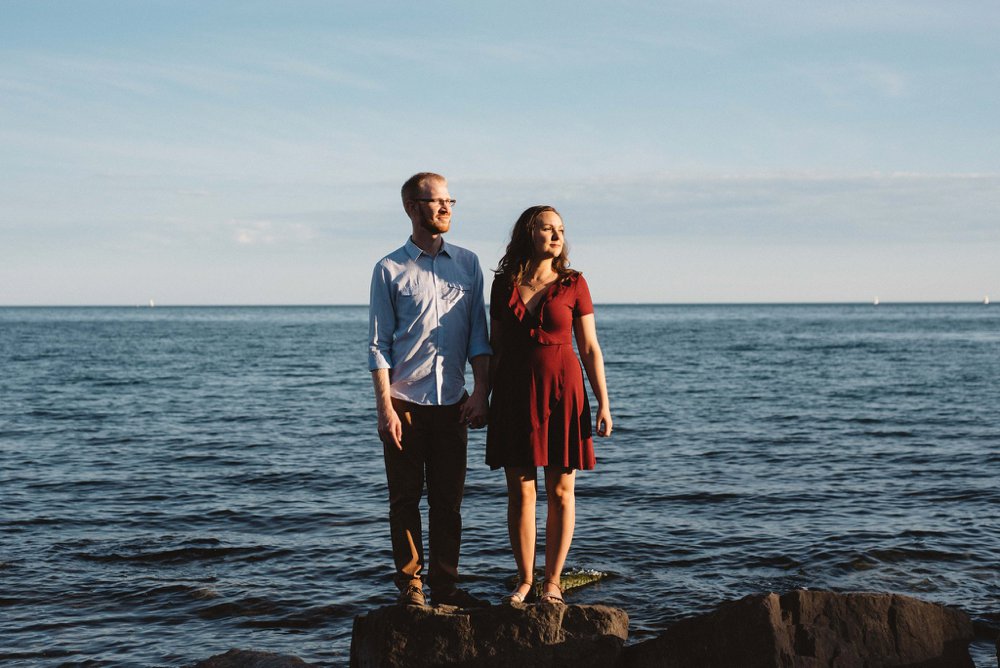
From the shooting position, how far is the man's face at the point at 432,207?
18.2 ft

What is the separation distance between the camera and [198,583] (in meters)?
8.80

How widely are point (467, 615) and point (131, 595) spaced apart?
459cm

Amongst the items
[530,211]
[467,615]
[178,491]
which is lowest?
[178,491]

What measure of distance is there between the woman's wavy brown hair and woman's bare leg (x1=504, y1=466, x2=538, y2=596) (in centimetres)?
118

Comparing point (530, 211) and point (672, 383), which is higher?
point (530, 211)

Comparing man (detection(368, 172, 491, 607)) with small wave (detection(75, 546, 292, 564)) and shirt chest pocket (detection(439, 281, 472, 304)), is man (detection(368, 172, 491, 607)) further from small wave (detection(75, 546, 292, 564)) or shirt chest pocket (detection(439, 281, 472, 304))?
small wave (detection(75, 546, 292, 564))

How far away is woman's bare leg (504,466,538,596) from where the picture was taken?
568cm

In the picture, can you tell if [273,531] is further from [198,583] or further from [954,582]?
[954,582]

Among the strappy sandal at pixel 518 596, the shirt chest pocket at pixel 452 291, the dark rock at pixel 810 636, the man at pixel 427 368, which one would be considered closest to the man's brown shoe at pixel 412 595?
the man at pixel 427 368

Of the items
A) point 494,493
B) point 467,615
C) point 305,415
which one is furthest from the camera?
point 305,415

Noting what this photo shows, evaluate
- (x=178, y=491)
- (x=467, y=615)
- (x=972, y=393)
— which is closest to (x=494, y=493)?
(x=178, y=491)

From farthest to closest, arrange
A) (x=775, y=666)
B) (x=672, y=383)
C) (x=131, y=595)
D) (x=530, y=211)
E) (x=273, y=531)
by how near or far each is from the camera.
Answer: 1. (x=672, y=383)
2. (x=273, y=531)
3. (x=131, y=595)
4. (x=530, y=211)
5. (x=775, y=666)

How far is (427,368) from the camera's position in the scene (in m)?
5.67

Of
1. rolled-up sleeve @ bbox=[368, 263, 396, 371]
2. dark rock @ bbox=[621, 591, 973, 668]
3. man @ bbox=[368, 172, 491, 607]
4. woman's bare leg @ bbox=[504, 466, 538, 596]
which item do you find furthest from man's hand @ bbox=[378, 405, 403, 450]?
dark rock @ bbox=[621, 591, 973, 668]
